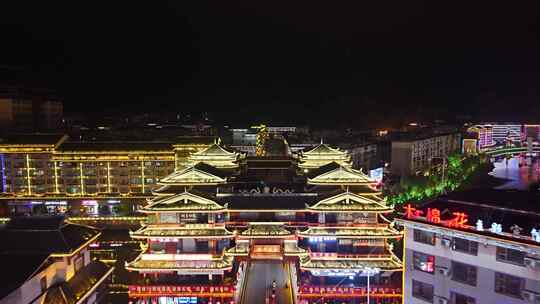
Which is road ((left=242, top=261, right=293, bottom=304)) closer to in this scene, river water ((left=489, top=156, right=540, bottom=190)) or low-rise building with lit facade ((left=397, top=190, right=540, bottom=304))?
low-rise building with lit facade ((left=397, top=190, right=540, bottom=304))

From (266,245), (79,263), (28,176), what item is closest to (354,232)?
(266,245)

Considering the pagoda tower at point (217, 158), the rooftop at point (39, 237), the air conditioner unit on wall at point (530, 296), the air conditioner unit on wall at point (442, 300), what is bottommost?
the air conditioner unit on wall at point (442, 300)

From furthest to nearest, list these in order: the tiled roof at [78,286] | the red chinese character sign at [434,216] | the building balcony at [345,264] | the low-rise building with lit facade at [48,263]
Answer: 1. the building balcony at [345,264]
2. the red chinese character sign at [434,216]
3. the tiled roof at [78,286]
4. the low-rise building with lit facade at [48,263]

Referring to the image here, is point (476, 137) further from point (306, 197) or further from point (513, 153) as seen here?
point (306, 197)

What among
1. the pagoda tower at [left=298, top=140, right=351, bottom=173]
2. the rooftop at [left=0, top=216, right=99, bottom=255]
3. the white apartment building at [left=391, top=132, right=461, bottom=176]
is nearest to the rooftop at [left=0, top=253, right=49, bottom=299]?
the rooftop at [left=0, top=216, right=99, bottom=255]

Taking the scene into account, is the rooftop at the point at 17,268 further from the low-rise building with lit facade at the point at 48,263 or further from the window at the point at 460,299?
the window at the point at 460,299

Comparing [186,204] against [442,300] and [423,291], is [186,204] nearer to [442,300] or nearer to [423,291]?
[423,291]

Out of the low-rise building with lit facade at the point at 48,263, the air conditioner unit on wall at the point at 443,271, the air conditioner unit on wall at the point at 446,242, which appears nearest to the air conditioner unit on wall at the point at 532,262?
the air conditioner unit on wall at the point at 446,242

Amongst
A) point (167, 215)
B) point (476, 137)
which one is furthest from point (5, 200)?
point (476, 137)
